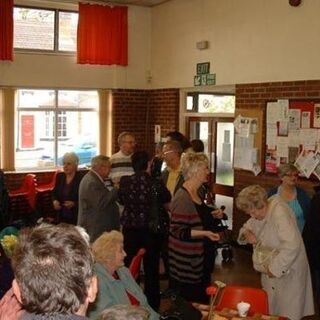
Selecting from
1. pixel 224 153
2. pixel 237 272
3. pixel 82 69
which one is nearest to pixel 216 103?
pixel 224 153

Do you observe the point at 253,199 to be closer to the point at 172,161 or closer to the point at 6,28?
the point at 172,161

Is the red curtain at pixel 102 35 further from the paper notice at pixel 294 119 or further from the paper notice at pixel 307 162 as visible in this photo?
the paper notice at pixel 307 162

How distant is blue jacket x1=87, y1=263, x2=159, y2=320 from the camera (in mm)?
3242

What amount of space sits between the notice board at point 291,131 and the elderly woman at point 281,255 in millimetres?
3106

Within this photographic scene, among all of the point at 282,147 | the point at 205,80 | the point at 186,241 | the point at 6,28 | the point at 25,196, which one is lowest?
the point at 25,196

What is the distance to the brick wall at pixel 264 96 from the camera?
275 inches

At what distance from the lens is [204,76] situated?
9.00m

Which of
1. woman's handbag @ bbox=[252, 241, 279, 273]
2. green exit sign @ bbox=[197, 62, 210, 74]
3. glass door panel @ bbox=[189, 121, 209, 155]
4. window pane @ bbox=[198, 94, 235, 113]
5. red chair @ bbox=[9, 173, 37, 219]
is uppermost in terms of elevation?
green exit sign @ bbox=[197, 62, 210, 74]

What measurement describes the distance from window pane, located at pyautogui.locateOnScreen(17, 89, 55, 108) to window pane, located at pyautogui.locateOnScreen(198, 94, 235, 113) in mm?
2665

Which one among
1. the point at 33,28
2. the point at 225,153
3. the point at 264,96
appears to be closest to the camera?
the point at 264,96

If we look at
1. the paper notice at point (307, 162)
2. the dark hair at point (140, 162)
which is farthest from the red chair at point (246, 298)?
the paper notice at point (307, 162)

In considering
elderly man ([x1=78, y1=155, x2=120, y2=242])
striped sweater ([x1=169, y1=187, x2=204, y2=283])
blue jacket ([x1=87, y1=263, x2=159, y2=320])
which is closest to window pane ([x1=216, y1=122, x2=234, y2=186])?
elderly man ([x1=78, y1=155, x2=120, y2=242])

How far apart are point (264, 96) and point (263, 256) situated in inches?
163

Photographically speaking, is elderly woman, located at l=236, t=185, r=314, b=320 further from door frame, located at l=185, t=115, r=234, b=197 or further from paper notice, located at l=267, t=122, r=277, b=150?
door frame, located at l=185, t=115, r=234, b=197
